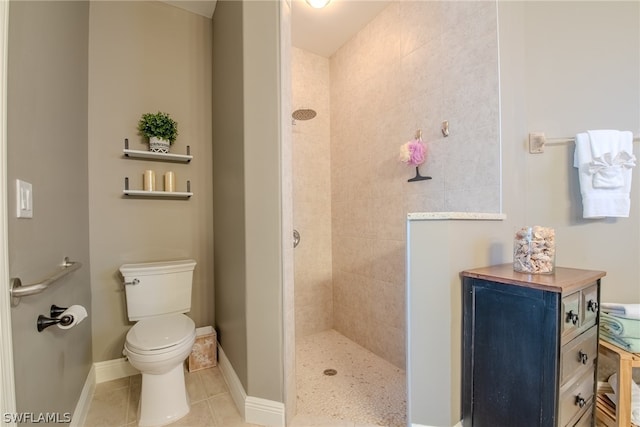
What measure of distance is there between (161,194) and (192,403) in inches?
55.0

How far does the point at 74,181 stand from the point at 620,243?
3197 mm

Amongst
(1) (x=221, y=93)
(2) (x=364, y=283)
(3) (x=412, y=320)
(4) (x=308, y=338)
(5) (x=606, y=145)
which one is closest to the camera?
(3) (x=412, y=320)

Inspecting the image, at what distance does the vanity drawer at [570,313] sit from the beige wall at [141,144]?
218cm

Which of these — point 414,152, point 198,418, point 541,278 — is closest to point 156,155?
point 198,418

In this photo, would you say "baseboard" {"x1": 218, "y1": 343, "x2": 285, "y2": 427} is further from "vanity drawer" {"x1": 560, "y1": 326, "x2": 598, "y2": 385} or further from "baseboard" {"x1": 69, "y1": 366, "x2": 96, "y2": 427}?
"vanity drawer" {"x1": 560, "y1": 326, "x2": 598, "y2": 385}

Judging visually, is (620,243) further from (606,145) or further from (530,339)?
(530,339)

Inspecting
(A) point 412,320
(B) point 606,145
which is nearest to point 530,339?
(A) point 412,320

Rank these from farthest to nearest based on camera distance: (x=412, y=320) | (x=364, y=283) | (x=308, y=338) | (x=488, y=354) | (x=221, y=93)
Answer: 1. (x=308, y=338)
2. (x=364, y=283)
3. (x=221, y=93)
4. (x=412, y=320)
5. (x=488, y=354)

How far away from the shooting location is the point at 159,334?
1552 millimetres

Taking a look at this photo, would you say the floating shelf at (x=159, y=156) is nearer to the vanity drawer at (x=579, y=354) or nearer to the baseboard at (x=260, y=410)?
the baseboard at (x=260, y=410)

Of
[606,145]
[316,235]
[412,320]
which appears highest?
[606,145]

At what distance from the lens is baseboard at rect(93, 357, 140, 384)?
1878 mm

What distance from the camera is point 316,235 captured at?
276cm

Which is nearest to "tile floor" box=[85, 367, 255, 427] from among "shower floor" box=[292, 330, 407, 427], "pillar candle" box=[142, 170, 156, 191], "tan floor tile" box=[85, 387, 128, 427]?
"tan floor tile" box=[85, 387, 128, 427]
